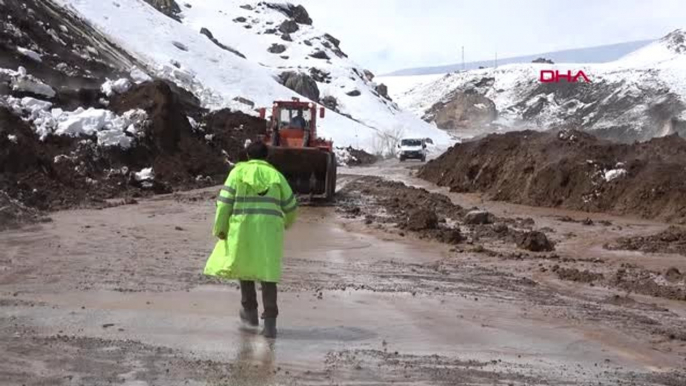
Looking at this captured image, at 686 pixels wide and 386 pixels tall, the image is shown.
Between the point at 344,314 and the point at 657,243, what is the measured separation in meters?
8.15

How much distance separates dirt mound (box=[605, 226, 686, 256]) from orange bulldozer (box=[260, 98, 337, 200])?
833cm

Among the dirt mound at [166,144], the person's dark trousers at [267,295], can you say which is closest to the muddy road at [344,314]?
the person's dark trousers at [267,295]

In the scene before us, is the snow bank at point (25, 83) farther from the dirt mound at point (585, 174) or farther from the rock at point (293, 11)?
the rock at point (293, 11)

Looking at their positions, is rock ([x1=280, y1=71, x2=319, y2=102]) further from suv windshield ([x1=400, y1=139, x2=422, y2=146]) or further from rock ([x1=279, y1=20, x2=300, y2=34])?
rock ([x1=279, y1=20, x2=300, y2=34])

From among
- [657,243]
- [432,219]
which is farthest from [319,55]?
[657,243]

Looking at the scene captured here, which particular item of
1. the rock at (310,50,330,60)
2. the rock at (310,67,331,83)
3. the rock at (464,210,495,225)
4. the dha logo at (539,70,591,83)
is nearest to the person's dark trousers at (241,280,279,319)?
the rock at (464,210,495,225)

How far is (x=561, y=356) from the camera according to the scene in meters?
6.61

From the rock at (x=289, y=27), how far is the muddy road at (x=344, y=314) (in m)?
110

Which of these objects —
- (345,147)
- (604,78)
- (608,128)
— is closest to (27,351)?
(345,147)

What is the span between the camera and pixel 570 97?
132 metres

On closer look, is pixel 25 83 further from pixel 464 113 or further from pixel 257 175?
pixel 464 113

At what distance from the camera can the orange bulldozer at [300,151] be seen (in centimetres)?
2062

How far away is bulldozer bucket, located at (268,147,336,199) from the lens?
20562 mm

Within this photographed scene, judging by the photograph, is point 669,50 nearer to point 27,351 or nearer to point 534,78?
point 534,78
